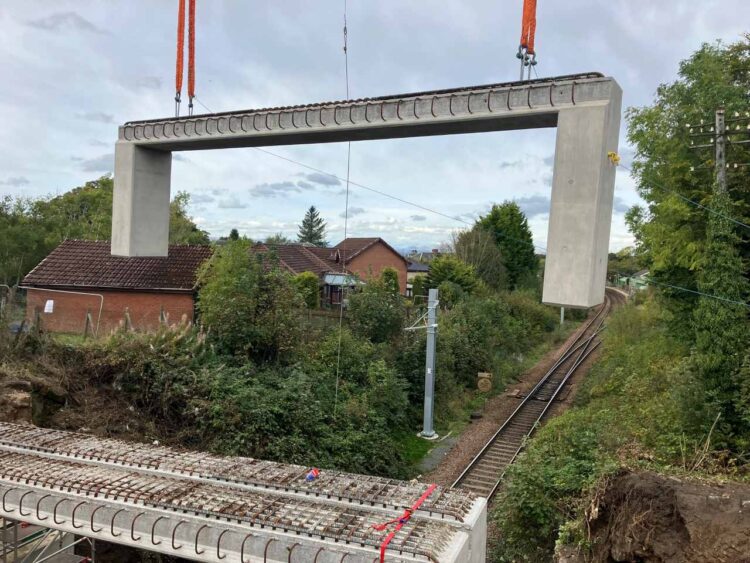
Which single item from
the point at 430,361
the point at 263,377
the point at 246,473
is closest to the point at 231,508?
the point at 246,473

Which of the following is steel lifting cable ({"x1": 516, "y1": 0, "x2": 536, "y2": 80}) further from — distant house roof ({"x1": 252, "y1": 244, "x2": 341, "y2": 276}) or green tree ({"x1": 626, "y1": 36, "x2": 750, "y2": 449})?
distant house roof ({"x1": 252, "y1": 244, "x2": 341, "y2": 276})

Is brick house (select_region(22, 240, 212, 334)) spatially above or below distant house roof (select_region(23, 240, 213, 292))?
below

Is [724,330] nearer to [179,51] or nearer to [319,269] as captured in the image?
[179,51]

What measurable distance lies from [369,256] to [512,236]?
12290 mm

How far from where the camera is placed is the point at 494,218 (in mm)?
45594

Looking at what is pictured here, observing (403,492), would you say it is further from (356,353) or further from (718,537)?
(356,353)

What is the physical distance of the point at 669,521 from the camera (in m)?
7.04

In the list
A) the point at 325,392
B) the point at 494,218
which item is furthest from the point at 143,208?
the point at 494,218

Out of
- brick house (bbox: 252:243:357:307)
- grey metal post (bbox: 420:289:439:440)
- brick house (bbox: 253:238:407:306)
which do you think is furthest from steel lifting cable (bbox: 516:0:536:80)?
brick house (bbox: 252:243:357:307)

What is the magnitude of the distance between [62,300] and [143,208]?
738 cm

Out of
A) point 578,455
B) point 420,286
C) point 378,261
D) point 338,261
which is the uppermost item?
point 378,261

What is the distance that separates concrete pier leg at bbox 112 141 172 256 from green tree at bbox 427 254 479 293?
22180mm

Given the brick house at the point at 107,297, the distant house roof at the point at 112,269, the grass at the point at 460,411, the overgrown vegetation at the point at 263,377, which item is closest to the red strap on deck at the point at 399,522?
the overgrown vegetation at the point at 263,377

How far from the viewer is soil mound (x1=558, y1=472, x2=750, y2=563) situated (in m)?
6.56
